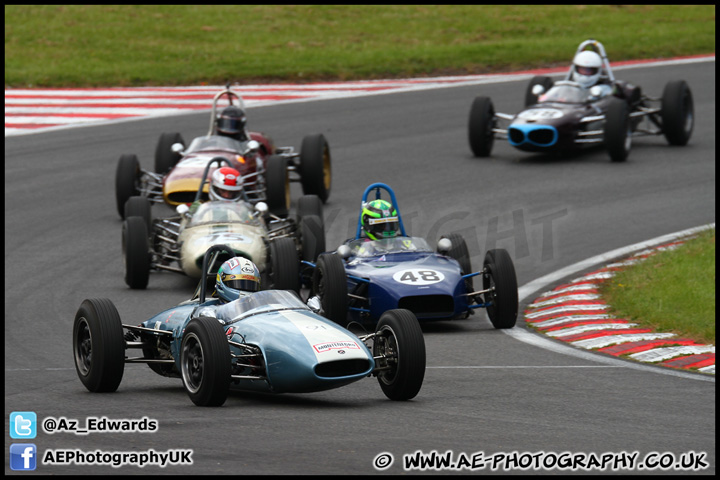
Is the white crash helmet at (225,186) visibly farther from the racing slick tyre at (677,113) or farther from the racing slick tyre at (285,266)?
the racing slick tyre at (677,113)

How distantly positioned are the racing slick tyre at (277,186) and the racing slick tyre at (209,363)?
25.7 feet

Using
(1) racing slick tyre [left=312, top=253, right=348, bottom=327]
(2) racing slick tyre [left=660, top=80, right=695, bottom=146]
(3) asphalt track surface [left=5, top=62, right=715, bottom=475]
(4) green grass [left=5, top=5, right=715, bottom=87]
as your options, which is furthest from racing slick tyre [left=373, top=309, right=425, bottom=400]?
(4) green grass [left=5, top=5, right=715, bottom=87]

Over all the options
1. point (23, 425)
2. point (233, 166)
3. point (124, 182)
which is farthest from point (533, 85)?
point (23, 425)

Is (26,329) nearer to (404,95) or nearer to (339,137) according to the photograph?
(339,137)

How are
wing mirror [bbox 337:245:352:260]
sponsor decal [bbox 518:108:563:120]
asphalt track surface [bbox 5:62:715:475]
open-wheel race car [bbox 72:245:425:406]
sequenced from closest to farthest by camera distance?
asphalt track surface [bbox 5:62:715:475] < open-wheel race car [bbox 72:245:425:406] < wing mirror [bbox 337:245:352:260] < sponsor decal [bbox 518:108:563:120]

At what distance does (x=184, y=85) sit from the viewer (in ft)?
87.8

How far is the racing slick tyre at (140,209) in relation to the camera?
49.5 feet

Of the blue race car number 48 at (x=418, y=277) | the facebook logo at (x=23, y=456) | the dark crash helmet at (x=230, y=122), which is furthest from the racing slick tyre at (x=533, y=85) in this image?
the facebook logo at (x=23, y=456)

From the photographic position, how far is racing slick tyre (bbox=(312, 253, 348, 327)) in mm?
11898

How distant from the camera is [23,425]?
24.6 ft

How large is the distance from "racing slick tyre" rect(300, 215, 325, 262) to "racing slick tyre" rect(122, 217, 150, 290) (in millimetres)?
1717

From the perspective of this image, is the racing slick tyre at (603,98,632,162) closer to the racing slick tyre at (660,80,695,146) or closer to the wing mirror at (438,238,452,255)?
the racing slick tyre at (660,80,695,146)

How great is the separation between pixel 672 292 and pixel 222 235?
4743mm

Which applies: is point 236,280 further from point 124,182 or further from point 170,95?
point 170,95
